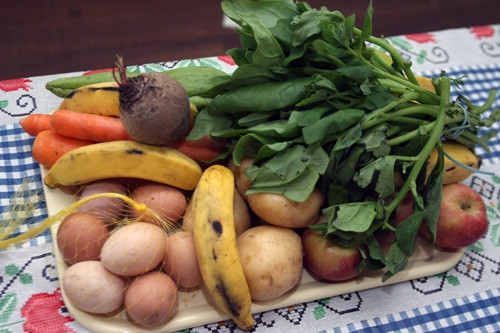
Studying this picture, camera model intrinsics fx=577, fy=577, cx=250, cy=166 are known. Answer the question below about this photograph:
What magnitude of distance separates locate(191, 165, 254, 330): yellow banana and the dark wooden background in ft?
2.38

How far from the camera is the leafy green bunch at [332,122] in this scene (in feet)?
2.89

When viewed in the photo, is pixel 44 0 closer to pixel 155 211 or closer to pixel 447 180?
pixel 155 211

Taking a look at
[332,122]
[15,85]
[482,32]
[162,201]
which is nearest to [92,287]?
[162,201]

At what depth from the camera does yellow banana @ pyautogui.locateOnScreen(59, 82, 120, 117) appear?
3.22 ft

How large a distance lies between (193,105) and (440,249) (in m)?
0.51

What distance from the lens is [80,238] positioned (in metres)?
0.86

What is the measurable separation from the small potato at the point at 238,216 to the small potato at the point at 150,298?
4.2 inches

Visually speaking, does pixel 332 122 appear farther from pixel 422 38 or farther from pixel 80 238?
pixel 422 38

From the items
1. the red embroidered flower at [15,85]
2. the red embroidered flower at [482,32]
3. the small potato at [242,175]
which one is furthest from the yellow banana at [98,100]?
the red embroidered flower at [482,32]

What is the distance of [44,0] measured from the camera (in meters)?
1.64

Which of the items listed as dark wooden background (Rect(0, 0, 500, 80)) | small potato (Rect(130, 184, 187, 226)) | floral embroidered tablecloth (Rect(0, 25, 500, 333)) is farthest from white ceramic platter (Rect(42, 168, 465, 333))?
dark wooden background (Rect(0, 0, 500, 80))

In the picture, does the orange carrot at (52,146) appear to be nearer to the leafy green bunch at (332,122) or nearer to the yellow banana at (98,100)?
the yellow banana at (98,100)

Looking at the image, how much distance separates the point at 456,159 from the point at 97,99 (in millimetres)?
628

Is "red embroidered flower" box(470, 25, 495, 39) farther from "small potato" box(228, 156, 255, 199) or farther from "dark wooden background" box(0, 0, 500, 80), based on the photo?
"small potato" box(228, 156, 255, 199)
